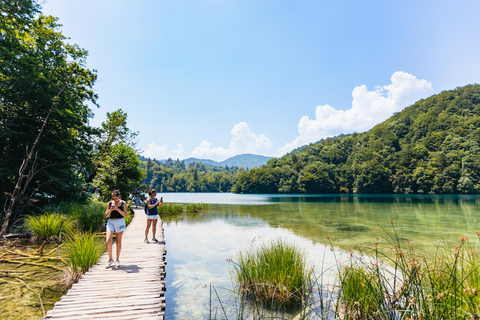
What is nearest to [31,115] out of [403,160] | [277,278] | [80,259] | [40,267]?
[40,267]

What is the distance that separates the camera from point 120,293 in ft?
14.8

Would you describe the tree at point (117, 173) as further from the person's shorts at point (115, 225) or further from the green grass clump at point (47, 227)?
the person's shorts at point (115, 225)

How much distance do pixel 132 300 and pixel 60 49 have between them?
18.7 meters

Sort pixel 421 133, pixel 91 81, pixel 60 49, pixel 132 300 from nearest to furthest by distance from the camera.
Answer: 1. pixel 132 300
2. pixel 60 49
3. pixel 91 81
4. pixel 421 133

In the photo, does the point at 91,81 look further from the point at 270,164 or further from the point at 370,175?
the point at 270,164

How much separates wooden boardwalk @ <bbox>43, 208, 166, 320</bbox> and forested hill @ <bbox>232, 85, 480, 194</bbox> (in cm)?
7729

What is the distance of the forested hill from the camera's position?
211 ft

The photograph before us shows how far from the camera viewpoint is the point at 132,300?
4230mm

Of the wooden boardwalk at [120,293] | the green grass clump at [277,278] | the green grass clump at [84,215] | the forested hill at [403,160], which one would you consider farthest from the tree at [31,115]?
the forested hill at [403,160]

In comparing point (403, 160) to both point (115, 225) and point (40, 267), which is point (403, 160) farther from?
point (40, 267)

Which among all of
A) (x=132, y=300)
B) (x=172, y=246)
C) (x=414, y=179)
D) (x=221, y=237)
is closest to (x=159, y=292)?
(x=132, y=300)

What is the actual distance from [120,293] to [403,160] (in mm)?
87351

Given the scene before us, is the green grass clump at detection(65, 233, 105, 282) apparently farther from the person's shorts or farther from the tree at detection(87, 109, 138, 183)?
the tree at detection(87, 109, 138, 183)

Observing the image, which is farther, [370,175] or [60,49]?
[370,175]
